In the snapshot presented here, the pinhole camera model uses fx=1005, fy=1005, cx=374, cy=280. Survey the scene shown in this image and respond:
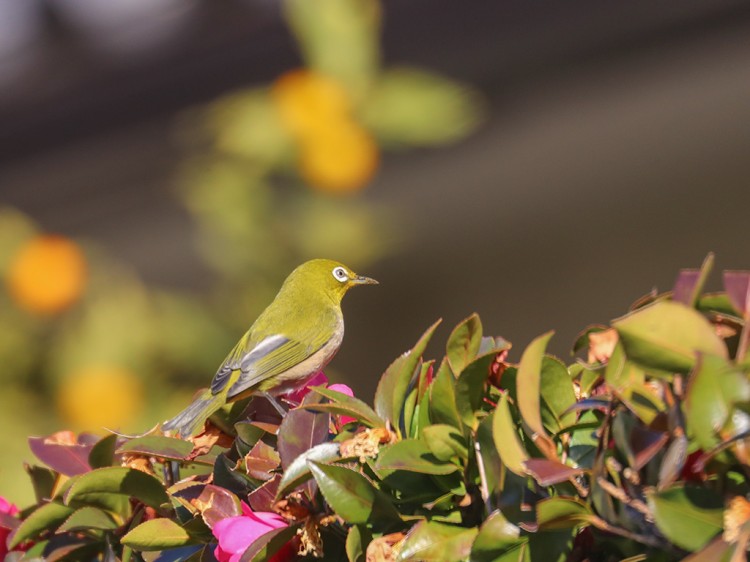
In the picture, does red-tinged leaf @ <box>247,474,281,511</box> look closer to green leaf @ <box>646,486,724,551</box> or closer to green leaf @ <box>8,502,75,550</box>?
green leaf @ <box>8,502,75,550</box>

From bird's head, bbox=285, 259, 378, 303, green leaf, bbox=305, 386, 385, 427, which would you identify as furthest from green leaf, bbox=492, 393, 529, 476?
bird's head, bbox=285, 259, 378, 303

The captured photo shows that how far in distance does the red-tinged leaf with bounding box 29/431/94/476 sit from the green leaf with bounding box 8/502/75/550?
0.05 m

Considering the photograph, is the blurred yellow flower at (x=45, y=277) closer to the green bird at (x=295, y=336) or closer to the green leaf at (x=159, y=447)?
the green bird at (x=295, y=336)

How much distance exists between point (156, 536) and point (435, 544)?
365 mm

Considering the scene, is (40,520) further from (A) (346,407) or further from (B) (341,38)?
(B) (341,38)

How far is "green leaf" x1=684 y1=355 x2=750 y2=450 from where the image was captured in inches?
30.2

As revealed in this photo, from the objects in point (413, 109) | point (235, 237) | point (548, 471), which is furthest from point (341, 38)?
point (548, 471)

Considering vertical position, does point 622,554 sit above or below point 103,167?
below

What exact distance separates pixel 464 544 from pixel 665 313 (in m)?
0.29

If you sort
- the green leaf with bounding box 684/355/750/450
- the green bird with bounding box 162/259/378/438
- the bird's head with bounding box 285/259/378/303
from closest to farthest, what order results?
the green leaf with bounding box 684/355/750/450 → the green bird with bounding box 162/259/378/438 → the bird's head with bounding box 285/259/378/303

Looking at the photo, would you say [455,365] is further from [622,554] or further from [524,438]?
[622,554]

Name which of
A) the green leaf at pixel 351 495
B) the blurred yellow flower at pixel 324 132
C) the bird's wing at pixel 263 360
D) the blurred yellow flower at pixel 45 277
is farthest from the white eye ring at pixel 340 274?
the green leaf at pixel 351 495

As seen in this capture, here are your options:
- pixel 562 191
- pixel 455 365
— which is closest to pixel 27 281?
pixel 562 191

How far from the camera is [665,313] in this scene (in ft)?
2.70
